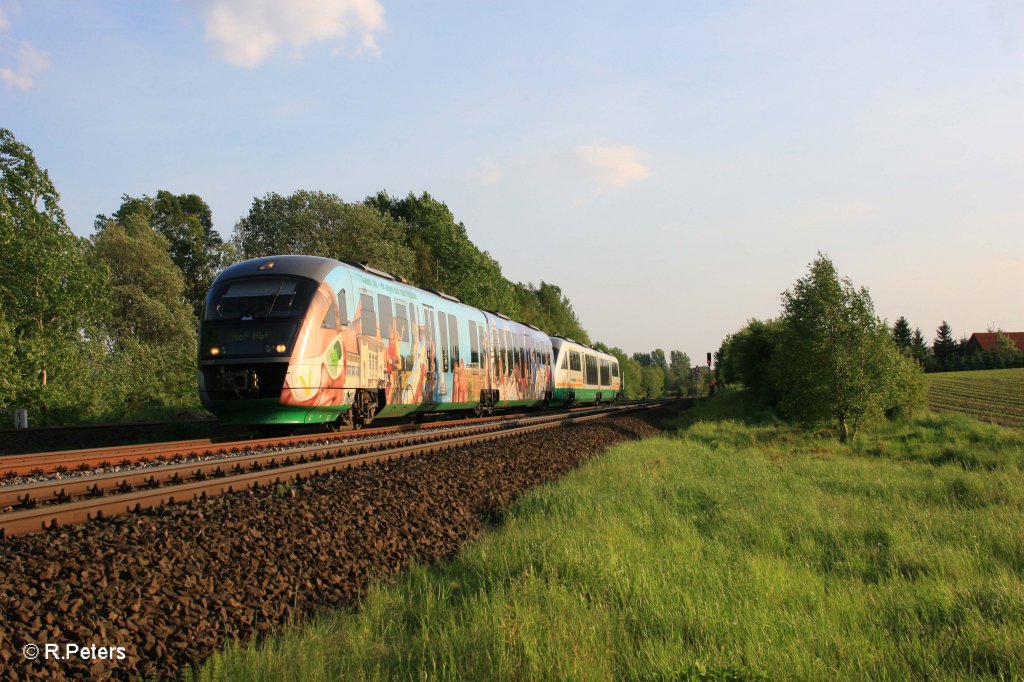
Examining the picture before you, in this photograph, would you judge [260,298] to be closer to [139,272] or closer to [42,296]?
[42,296]

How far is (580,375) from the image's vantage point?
38.9 metres

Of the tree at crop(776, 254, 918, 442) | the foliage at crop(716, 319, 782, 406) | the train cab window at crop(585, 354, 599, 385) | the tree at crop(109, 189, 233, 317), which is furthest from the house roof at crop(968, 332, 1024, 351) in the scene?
the tree at crop(109, 189, 233, 317)

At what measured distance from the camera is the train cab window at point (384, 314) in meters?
15.4

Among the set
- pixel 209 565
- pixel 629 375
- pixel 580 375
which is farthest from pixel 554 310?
pixel 209 565

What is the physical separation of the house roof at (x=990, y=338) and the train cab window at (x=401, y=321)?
130578 millimetres

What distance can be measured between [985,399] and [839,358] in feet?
87.7

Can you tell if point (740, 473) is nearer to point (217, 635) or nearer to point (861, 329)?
point (217, 635)

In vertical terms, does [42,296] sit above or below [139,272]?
below

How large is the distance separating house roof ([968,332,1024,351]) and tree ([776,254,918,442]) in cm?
11331

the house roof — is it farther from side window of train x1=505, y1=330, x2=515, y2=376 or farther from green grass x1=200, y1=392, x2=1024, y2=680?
green grass x1=200, y1=392, x2=1024, y2=680

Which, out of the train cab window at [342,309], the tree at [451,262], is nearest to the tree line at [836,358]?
the train cab window at [342,309]

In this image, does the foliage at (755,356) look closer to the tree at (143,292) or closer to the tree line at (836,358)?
the tree line at (836,358)

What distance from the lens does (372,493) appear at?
752cm

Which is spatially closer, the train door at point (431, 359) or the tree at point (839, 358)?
the train door at point (431, 359)
